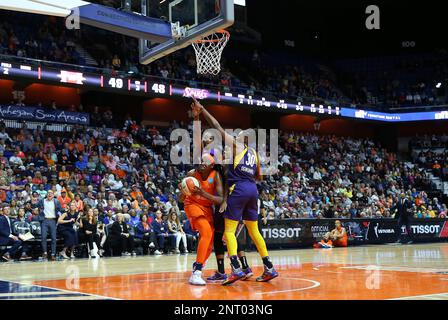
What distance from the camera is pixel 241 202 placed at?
345 inches

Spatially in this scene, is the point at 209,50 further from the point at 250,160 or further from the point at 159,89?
the point at 159,89

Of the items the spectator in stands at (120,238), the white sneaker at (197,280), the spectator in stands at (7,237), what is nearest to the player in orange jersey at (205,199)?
the white sneaker at (197,280)

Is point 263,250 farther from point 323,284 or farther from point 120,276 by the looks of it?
point 120,276

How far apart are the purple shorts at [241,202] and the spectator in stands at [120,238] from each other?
910 cm

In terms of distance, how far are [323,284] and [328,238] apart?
13579 mm

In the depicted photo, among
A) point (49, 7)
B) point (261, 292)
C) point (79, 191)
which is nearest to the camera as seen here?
point (261, 292)

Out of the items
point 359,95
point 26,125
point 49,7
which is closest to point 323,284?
point 49,7

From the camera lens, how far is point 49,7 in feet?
37.2

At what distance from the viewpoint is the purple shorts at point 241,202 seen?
8.73 metres

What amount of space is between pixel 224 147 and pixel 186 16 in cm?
306

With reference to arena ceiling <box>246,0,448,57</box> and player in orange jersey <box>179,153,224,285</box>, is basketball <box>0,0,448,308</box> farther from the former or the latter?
arena ceiling <box>246,0,448,57</box>

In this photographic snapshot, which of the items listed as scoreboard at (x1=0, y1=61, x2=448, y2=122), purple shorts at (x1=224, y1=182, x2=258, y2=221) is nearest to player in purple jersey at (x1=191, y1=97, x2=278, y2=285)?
purple shorts at (x1=224, y1=182, x2=258, y2=221)

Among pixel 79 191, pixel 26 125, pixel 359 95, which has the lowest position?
pixel 79 191

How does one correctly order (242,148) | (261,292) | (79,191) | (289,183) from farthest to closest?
(289,183) → (79,191) → (242,148) → (261,292)
